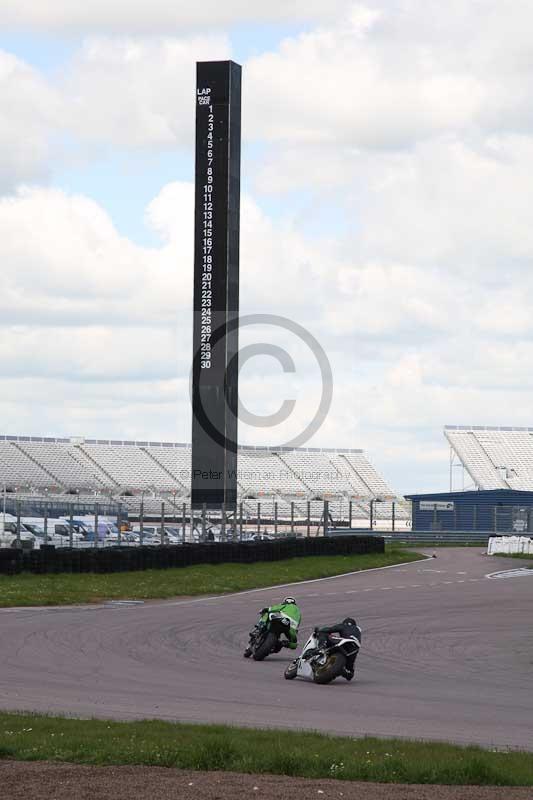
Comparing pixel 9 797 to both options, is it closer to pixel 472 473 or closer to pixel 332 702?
pixel 332 702

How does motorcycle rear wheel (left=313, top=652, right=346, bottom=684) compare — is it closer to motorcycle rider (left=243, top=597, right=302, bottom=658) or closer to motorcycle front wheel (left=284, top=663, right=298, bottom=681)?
motorcycle front wheel (left=284, top=663, right=298, bottom=681)

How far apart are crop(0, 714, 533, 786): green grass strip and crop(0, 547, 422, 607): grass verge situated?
18.7 meters

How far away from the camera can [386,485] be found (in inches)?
4793

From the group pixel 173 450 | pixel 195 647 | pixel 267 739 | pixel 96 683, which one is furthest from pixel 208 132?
pixel 173 450

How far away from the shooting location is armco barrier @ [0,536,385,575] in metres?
36.1

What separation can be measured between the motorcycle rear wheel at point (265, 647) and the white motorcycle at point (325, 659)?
1.87 meters

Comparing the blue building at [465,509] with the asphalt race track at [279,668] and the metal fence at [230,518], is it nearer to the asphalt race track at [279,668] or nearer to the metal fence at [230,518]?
the metal fence at [230,518]

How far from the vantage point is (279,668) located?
20.3m

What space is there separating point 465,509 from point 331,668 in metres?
72.0

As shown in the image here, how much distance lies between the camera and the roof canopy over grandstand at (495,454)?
107000mm

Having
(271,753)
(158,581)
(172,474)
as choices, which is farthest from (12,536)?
(172,474)

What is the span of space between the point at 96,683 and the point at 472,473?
91357 mm

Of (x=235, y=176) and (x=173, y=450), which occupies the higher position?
(x=235, y=176)

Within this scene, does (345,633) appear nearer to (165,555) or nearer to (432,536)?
(165,555)
